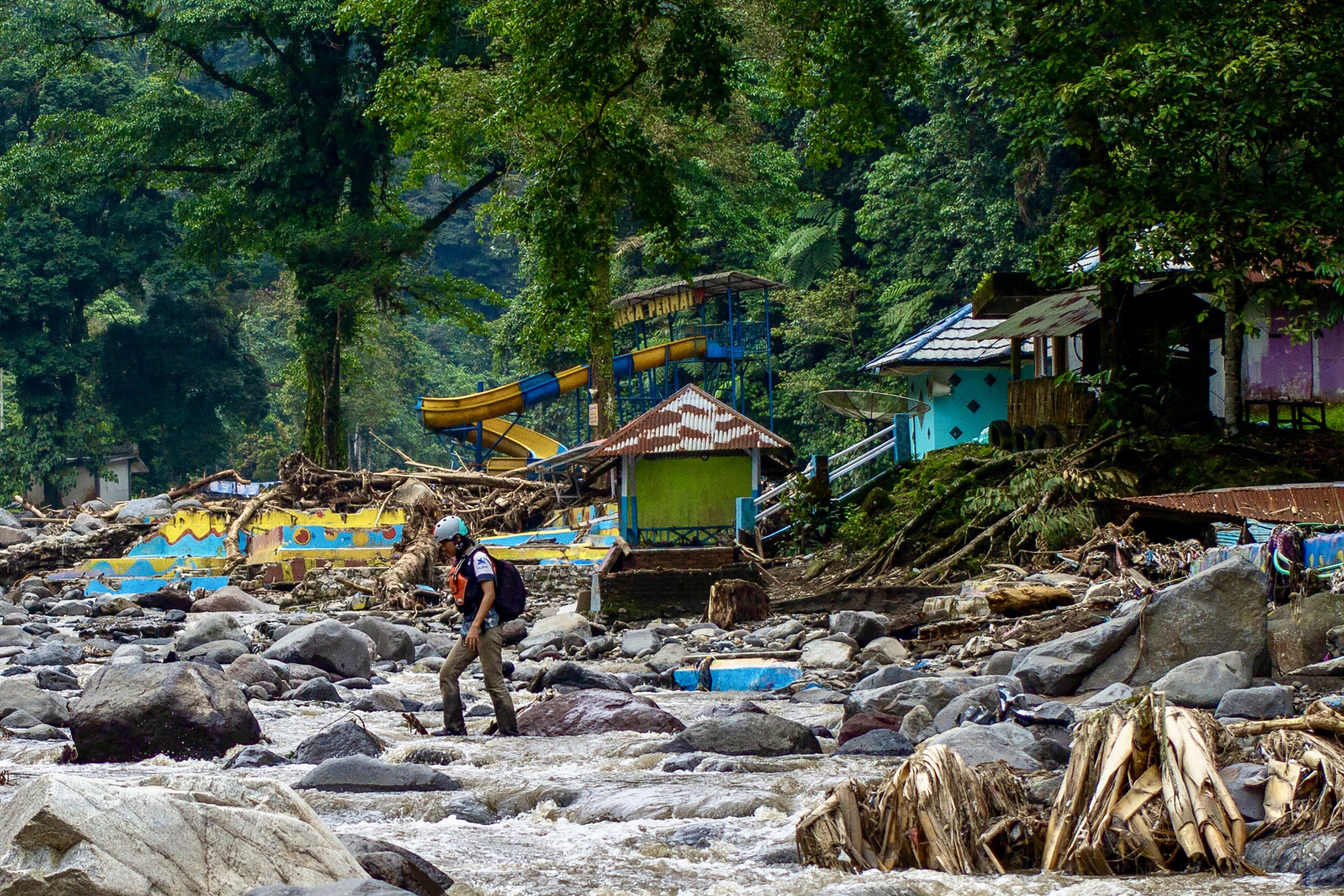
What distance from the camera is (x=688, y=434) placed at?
68.1 feet

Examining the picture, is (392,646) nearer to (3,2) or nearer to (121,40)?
(121,40)

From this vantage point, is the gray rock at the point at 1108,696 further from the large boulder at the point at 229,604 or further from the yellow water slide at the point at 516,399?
the yellow water slide at the point at 516,399

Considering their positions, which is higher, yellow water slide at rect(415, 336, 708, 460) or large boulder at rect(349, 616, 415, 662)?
yellow water slide at rect(415, 336, 708, 460)

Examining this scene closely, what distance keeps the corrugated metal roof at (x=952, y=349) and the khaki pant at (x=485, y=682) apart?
668 inches

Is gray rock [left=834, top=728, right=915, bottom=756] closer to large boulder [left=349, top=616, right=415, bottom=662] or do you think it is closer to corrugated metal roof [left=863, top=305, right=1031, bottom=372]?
large boulder [left=349, top=616, right=415, bottom=662]

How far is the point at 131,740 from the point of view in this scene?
27.2 feet

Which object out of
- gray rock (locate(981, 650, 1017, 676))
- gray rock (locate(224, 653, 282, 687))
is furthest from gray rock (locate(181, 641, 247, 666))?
gray rock (locate(981, 650, 1017, 676))

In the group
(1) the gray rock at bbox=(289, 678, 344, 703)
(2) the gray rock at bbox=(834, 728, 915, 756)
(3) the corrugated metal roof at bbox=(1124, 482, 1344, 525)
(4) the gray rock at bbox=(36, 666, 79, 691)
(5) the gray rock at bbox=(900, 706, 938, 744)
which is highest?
(3) the corrugated metal roof at bbox=(1124, 482, 1344, 525)

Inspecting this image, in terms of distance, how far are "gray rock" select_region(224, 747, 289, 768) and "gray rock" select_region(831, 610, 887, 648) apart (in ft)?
19.9

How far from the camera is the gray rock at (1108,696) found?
7.73m

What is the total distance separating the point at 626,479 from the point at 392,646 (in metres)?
7.49

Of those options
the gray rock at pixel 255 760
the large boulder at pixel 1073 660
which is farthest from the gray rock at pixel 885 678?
the gray rock at pixel 255 760

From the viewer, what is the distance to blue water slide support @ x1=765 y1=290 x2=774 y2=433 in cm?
3481

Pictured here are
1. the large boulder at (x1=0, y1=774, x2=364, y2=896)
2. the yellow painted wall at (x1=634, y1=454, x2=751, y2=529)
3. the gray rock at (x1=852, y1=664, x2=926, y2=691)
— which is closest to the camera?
the large boulder at (x1=0, y1=774, x2=364, y2=896)
